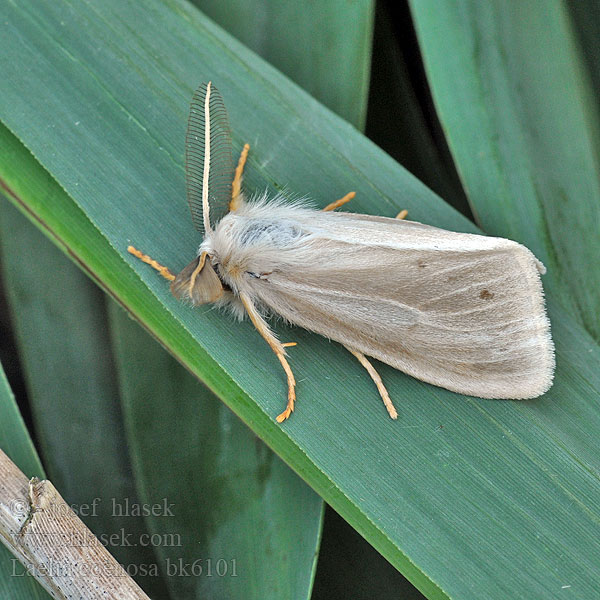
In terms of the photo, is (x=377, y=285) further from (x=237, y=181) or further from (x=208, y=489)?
(x=208, y=489)

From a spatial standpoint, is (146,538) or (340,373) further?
(146,538)

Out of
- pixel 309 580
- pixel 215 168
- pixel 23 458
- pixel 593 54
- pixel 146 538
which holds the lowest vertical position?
pixel 309 580

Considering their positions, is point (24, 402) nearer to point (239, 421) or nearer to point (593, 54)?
point (239, 421)

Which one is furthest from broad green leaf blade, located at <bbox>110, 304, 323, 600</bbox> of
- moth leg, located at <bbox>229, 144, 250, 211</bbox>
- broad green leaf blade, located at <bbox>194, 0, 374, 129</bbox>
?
broad green leaf blade, located at <bbox>194, 0, 374, 129</bbox>

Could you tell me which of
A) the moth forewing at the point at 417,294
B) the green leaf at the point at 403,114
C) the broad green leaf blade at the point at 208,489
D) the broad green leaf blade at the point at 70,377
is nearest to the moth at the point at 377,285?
the moth forewing at the point at 417,294

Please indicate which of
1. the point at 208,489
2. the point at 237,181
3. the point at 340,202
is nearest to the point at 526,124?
the point at 340,202

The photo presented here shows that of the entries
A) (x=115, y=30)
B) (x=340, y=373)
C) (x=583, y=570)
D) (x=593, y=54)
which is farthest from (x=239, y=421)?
(x=593, y=54)
